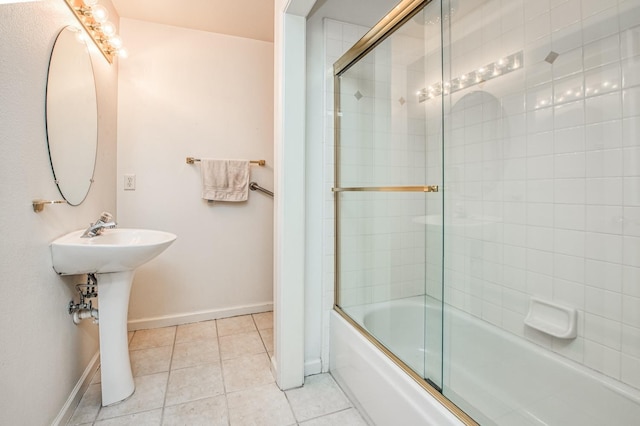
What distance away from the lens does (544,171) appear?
133 centimetres

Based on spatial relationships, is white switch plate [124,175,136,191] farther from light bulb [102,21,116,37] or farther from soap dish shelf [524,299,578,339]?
soap dish shelf [524,299,578,339]

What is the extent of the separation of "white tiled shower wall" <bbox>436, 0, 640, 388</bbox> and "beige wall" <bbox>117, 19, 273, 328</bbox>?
4.89 feet

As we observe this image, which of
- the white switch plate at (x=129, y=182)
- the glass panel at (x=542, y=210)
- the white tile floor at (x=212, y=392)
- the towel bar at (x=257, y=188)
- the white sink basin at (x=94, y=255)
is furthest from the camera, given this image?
the towel bar at (x=257, y=188)

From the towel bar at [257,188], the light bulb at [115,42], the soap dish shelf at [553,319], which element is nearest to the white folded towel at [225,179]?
the towel bar at [257,188]

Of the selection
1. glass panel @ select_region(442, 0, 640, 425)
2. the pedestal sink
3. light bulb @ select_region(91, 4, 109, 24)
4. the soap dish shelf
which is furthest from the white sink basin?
the soap dish shelf

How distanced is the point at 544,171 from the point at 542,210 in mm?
174

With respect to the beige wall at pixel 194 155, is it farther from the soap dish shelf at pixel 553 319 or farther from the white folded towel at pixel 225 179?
the soap dish shelf at pixel 553 319

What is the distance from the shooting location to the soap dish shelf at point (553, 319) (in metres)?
1.22

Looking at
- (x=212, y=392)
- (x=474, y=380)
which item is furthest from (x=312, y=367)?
(x=474, y=380)

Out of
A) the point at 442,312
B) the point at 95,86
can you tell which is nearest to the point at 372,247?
the point at 442,312

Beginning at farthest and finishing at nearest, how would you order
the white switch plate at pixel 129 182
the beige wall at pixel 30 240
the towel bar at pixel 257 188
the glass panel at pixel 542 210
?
1. the towel bar at pixel 257 188
2. the white switch plate at pixel 129 182
3. the glass panel at pixel 542 210
4. the beige wall at pixel 30 240

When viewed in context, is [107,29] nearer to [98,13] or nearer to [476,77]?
[98,13]

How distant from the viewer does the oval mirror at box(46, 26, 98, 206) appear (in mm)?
1277

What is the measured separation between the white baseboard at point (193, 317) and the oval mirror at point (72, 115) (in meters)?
1.10
